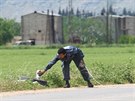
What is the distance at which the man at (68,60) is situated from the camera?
16.4m

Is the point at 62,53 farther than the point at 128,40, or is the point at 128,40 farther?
the point at 128,40

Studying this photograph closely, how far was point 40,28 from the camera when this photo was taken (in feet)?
455

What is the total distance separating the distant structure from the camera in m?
134

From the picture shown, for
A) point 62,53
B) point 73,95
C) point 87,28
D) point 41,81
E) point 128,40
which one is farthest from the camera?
point 87,28

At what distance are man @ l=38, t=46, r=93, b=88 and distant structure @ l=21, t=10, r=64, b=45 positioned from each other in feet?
372

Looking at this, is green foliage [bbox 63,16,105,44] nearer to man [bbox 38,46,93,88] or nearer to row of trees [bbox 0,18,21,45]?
row of trees [bbox 0,18,21,45]

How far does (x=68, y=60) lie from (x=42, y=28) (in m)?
123

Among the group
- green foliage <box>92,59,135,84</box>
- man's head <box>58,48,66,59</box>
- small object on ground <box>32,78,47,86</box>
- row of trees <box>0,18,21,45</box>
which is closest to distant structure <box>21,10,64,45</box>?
row of trees <box>0,18,21,45</box>

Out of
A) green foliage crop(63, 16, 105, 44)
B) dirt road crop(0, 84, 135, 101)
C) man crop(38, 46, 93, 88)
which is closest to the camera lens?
dirt road crop(0, 84, 135, 101)

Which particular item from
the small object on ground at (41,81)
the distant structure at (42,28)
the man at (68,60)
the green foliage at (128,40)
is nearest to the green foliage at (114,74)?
the man at (68,60)

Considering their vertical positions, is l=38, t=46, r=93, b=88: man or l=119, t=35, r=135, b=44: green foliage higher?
l=38, t=46, r=93, b=88: man

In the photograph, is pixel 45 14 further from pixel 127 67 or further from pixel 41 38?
pixel 127 67

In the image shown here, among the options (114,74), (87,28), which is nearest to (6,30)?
(87,28)

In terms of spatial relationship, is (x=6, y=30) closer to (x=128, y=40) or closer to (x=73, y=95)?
(x=128, y=40)
